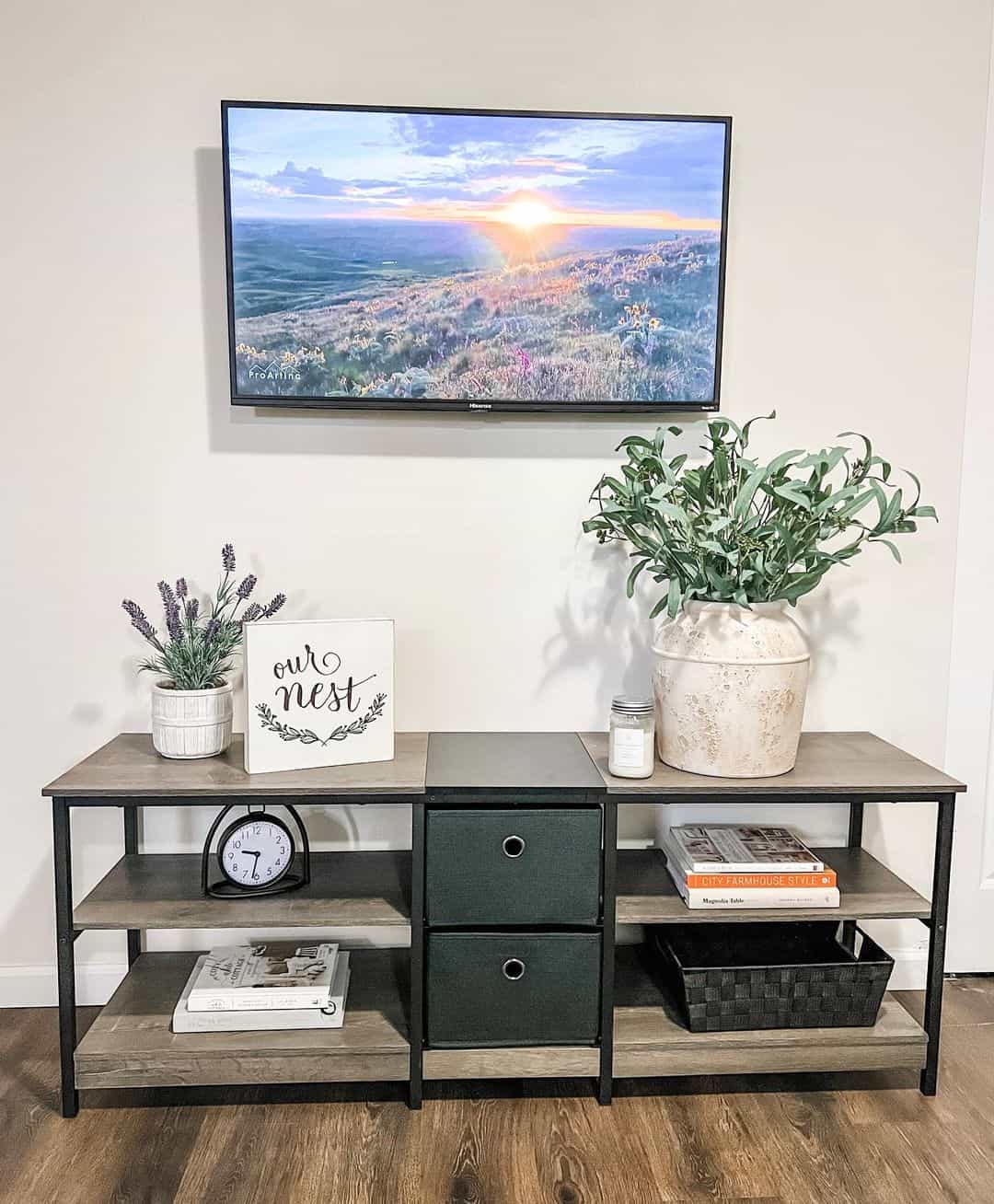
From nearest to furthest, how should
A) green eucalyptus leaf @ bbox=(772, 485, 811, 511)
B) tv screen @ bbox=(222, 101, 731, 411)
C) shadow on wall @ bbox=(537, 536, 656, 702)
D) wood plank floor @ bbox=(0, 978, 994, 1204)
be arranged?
1. wood plank floor @ bbox=(0, 978, 994, 1204)
2. green eucalyptus leaf @ bbox=(772, 485, 811, 511)
3. tv screen @ bbox=(222, 101, 731, 411)
4. shadow on wall @ bbox=(537, 536, 656, 702)

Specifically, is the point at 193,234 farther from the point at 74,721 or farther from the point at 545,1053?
the point at 545,1053

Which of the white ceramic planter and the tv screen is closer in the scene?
the white ceramic planter

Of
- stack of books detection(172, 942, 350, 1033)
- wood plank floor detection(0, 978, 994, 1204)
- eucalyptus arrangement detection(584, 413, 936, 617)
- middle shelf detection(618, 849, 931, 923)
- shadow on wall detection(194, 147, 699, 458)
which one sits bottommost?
wood plank floor detection(0, 978, 994, 1204)

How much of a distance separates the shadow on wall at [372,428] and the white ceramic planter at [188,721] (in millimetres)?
545

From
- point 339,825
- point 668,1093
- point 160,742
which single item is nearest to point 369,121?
point 160,742

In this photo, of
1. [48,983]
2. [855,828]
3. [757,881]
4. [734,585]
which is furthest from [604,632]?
[48,983]

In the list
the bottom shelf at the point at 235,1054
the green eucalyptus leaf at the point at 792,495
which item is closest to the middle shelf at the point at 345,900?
the bottom shelf at the point at 235,1054

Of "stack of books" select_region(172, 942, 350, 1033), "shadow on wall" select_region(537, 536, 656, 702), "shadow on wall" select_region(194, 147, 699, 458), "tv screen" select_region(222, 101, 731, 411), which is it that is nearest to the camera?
"stack of books" select_region(172, 942, 350, 1033)

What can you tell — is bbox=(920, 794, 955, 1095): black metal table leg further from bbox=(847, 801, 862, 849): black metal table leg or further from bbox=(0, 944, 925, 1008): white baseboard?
bbox=(0, 944, 925, 1008): white baseboard

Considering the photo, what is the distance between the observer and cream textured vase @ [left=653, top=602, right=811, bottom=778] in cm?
184

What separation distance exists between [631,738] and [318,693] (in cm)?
58

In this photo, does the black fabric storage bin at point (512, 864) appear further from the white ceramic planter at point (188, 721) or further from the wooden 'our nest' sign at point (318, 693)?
the white ceramic planter at point (188, 721)

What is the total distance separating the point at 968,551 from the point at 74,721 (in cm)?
200

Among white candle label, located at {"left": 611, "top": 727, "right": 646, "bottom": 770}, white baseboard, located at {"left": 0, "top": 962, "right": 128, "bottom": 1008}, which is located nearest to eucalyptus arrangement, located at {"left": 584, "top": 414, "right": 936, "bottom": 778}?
white candle label, located at {"left": 611, "top": 727, "right": 646, "bottom": 770}
